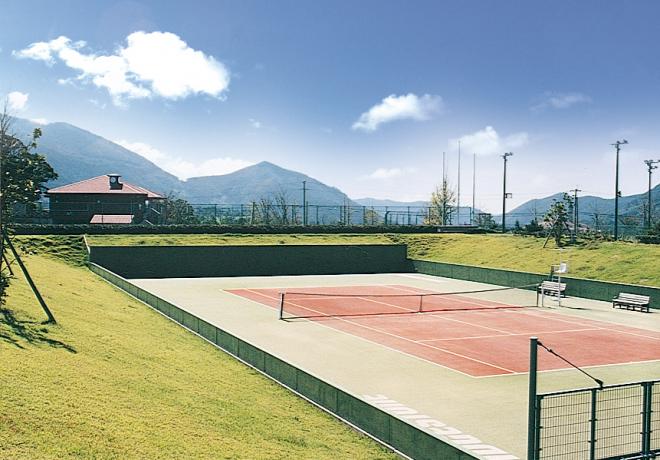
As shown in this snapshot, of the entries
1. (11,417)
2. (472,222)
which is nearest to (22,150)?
(11,417)

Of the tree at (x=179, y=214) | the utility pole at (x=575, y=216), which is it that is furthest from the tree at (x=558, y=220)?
the tree at (x=179, y=214)

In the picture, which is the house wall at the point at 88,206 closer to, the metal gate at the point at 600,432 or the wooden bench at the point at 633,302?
the wooden bench at the point at 633,302

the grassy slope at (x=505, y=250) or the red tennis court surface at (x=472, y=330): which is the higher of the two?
the grassy slope at (x=505, y=250)

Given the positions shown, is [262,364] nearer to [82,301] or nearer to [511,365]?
[511,365]

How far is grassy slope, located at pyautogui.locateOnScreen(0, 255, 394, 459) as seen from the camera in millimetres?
10641

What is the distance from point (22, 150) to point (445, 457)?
544 inches

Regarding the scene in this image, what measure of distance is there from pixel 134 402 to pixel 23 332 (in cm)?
463

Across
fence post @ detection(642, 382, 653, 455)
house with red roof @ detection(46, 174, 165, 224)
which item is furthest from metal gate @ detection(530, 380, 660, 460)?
house with red roof @ detection(46, 174, 165, 224)

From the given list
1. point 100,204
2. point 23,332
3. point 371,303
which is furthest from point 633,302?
point 100,204

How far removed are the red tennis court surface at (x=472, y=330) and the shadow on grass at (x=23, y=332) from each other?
10.8 metres

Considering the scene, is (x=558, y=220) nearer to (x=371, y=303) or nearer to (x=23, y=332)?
(x=371, y=303)

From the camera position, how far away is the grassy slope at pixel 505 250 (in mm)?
41456

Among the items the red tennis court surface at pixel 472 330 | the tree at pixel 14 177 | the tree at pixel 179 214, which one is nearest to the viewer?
the tree at pixel 14 177

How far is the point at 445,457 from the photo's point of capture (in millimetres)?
10883
